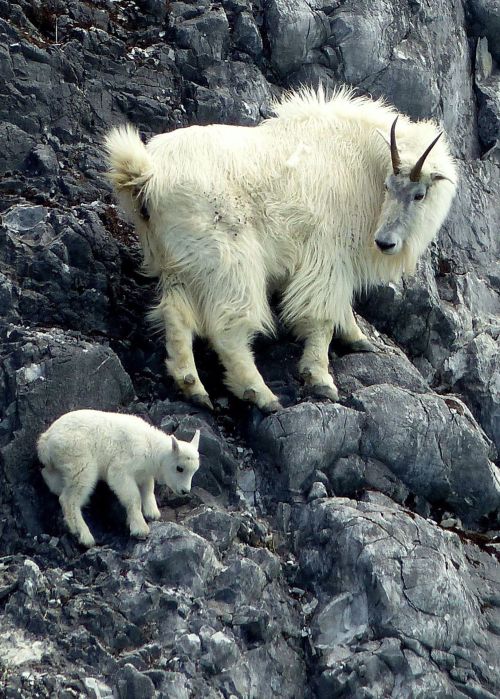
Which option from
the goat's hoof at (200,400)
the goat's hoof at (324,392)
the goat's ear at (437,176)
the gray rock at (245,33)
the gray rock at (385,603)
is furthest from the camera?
the gray rock at (245,33)

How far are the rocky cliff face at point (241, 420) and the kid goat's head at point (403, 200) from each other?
1.28 m

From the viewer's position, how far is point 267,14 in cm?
1368

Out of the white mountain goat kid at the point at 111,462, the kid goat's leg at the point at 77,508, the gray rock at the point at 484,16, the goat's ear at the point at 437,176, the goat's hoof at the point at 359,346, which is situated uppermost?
the gray rock at the point at 484,16

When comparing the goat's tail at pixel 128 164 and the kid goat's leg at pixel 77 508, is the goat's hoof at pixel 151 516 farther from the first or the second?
the goat's tail at pixel 128 164

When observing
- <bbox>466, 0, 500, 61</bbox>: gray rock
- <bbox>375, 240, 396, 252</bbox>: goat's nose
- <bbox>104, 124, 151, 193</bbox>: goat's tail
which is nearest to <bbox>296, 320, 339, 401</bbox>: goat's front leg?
<bbox>375, 240, 396, 252</bbox>: goat's nose

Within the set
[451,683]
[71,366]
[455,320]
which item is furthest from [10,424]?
[455,320]

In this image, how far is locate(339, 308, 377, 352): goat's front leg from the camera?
10.8 meters

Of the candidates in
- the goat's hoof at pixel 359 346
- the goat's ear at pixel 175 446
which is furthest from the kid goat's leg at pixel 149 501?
the goat's hoof at pixel 359 346

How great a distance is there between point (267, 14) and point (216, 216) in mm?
4906

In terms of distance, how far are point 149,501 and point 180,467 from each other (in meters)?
0.37

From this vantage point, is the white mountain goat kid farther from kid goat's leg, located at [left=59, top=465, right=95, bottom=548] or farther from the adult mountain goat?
the adult mountain goat

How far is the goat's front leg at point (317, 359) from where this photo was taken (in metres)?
10.0

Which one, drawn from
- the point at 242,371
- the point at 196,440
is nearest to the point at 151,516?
the point at 196,440

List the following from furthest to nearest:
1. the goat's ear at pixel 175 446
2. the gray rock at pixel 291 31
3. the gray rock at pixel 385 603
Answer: the gray rock at pixel 291 31 < the goat's ear at pixel 175 446 < the gray rock at pixel 385 603
